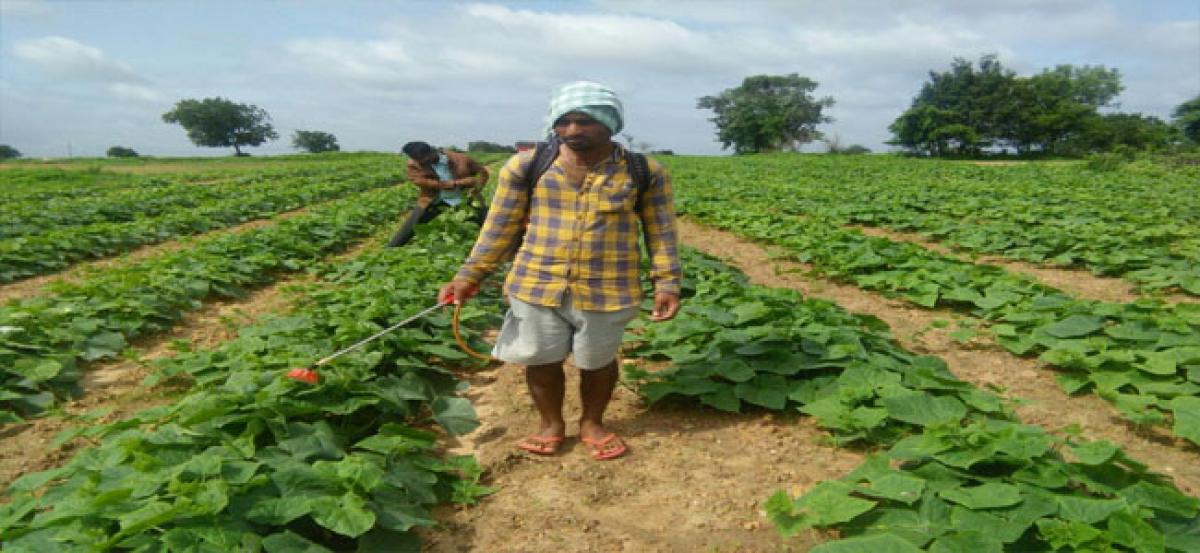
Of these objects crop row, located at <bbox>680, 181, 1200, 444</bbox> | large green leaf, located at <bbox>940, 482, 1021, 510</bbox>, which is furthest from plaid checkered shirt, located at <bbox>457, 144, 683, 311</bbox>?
crop row, located at <bbox>680, 181, 1200, 444</bbox>

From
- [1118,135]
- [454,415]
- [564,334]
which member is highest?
[1118,135]

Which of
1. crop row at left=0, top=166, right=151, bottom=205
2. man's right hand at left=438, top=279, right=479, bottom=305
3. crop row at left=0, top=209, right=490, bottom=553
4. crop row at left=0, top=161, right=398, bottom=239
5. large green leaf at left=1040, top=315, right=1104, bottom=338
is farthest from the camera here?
crop row at left=0, top=166, right=151, bottom=205

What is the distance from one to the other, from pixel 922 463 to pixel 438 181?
261 inches

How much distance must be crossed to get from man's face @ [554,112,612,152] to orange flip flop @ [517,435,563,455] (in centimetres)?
141

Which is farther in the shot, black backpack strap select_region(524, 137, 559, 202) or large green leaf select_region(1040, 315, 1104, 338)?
large green leaf select_region(1040, 315, 1104, 338)

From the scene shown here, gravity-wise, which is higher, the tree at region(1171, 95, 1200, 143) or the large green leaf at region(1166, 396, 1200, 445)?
the tree at region(1171, 95, 1200, 143)

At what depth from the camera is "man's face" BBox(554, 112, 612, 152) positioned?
2.83 meters

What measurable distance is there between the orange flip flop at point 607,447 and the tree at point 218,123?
89.1 meters

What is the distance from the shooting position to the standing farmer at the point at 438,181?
8.05 meters

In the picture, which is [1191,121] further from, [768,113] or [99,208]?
[99,208]

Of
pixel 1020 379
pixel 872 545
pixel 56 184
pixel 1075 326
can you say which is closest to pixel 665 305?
pixel 872 545

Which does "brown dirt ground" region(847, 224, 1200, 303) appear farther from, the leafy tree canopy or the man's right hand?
the leafy tree canopy

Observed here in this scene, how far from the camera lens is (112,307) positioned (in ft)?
17.8

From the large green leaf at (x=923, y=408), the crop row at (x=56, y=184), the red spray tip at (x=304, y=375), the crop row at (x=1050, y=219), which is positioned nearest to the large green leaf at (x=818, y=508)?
the large green leaf at (x=923, y=408)
